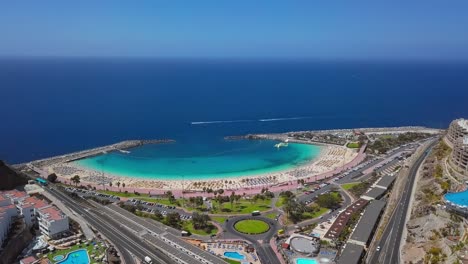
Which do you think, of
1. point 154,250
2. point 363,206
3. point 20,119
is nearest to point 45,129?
point 20,119

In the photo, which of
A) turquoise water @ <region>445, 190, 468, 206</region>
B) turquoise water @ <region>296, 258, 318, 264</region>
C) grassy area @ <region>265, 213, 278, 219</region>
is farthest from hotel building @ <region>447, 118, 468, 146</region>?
turquoise water @ <region>296, 258, 318, 264</region>

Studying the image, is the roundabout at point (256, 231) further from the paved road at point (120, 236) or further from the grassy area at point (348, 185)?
the grassy area at point (348, 185)

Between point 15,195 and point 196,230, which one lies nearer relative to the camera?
point 15,195

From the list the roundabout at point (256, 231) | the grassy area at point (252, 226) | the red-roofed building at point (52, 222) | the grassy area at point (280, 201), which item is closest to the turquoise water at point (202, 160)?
the grassy area at point (280, 201)

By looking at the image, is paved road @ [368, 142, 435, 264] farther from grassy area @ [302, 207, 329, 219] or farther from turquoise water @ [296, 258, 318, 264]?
grassy area @ [302, 207, 329, 219]

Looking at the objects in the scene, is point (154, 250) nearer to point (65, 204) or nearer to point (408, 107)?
point (65, 204)

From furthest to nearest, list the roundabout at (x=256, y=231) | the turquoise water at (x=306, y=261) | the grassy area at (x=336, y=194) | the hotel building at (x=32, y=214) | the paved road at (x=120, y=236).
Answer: the grassy area at (x=336, y=194) → the roundabout at (x=256, y=231) → the hotel building at (x=32, y=214) → the paved road at (x=120, y=236) → the turquoise water at (x=306, y=261)

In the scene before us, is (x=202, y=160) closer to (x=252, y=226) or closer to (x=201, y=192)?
(x=201, y=192)

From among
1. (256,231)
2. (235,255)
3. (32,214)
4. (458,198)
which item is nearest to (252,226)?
(256,231)
